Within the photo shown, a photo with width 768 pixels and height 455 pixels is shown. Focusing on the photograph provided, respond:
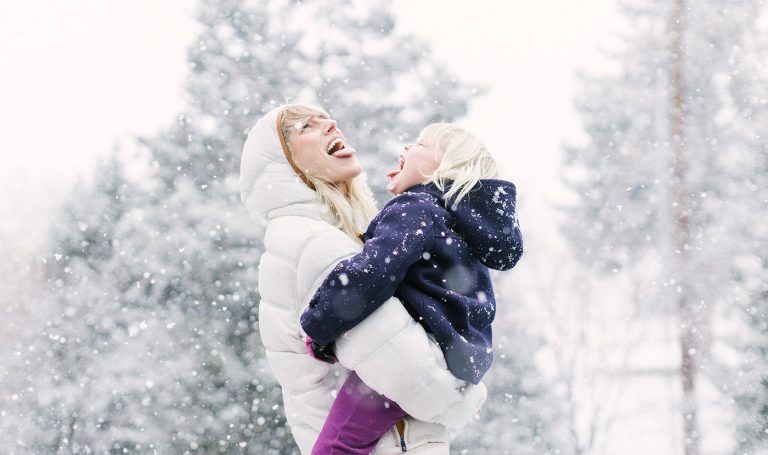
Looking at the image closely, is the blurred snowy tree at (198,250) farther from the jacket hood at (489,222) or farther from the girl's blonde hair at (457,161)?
the jacket hood at (489,222)

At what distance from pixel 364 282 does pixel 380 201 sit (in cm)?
681

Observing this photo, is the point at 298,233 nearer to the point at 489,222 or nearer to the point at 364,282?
the point at 364,282

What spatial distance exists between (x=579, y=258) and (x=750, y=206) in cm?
366

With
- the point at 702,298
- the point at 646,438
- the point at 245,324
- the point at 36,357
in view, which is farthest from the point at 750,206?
the point at 36,357

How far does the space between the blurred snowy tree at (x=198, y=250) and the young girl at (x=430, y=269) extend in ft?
20.0

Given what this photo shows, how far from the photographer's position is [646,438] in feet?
40.6

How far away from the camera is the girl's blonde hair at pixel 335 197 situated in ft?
8.68

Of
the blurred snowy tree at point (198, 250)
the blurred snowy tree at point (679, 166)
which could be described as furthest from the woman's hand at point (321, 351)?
the blurred snowy tree at point (679, 166)

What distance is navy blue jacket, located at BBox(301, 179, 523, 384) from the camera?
199 cm

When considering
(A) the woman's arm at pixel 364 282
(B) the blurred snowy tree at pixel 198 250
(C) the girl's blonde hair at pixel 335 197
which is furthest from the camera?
(B) the blurred snowy tree at pixel 198 250

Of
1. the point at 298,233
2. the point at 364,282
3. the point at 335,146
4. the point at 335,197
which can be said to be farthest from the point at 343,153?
the point at 364,282

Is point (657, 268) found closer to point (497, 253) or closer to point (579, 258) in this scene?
point (579, 258)

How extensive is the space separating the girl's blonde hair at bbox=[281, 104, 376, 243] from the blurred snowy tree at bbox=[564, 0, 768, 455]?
9.61m

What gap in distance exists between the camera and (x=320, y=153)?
2664mm
